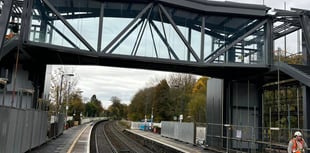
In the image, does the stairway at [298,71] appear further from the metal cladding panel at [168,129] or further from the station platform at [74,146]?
the metal cladding panel at [168,129]

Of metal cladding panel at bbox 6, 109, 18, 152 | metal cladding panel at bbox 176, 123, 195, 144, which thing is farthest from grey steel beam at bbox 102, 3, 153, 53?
metal cladding panel at bbox 176, 123, 195, 144

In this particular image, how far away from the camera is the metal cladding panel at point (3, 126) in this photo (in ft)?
40.8


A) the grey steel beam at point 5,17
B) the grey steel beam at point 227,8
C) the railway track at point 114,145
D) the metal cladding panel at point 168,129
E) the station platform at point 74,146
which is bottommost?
the railway track at point 114,145

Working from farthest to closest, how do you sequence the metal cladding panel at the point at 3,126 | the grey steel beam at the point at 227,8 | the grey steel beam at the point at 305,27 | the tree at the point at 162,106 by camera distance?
the tree at the point at 162,106
the grey steel beam at the point at 227,8
the grey steel beam at the point at 305,27
the metal cladding panel at the point at 3,126

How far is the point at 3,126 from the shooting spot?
41.8 ft

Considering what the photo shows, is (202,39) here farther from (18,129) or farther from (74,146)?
(18,129)

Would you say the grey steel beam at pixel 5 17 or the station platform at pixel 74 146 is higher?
the grey steel beam at pixel 5 17

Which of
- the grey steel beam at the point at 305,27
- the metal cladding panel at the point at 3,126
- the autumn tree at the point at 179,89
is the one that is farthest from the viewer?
the autumn tree at the point at 179,89

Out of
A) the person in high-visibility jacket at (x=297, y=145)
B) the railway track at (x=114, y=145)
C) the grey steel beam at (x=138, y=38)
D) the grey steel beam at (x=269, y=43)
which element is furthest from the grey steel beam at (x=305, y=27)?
the person in high-visibility jacket at (x=297, y=145)

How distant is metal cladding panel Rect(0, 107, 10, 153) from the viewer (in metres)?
12.4

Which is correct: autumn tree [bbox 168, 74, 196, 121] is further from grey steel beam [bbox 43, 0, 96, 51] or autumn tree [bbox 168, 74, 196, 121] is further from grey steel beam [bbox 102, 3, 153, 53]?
grey steel beam [bbox 43, 0, 96, 51]

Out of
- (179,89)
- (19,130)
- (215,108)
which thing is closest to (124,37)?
(215,108)

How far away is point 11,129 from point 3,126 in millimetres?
1625

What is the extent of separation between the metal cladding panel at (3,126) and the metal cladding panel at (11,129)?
0.38 metres
